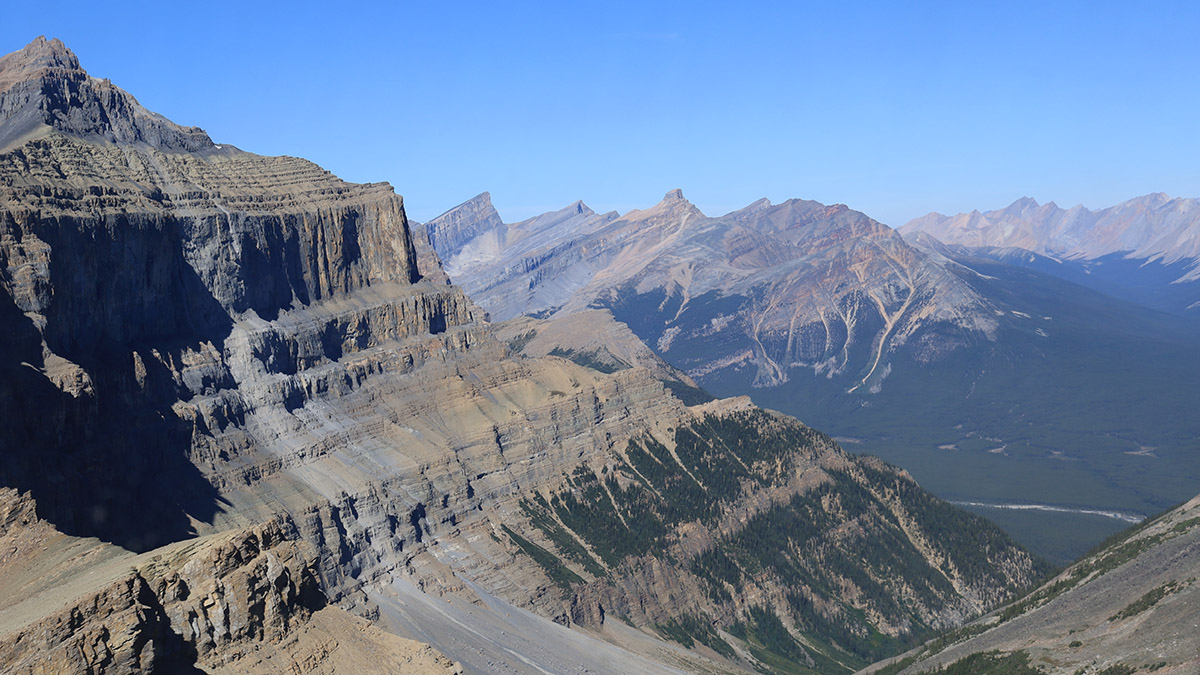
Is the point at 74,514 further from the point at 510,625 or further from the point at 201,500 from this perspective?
the point at 510,625

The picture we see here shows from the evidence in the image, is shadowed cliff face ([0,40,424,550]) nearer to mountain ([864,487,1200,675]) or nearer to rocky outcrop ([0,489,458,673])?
rocky outcrop ([0,489,458,673])

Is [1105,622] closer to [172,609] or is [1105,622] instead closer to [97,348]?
[172,609]

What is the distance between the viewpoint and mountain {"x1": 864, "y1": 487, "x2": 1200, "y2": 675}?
130875mm

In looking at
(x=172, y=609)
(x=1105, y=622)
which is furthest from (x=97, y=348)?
(x=1105, y=622)

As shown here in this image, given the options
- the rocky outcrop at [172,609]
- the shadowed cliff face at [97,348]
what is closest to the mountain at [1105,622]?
the rocky outcrop at [172,609]

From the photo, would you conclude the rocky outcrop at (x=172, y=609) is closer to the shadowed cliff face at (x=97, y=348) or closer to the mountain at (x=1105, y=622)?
the shadowed cliff face at (x=97, y=348)

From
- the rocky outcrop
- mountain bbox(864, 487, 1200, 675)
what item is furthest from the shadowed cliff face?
mountain bbox(864, 487, 1200, 675)

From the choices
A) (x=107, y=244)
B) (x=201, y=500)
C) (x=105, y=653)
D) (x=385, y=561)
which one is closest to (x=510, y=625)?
(x=385, y=561)

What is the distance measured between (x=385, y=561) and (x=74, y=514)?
84.6 metres

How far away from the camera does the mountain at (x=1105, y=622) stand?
5153 inches

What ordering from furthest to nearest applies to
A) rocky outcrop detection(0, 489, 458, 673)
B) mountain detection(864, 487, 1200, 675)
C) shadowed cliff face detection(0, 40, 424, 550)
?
mountain detection(864, 487, 1200, 675) < shadowed cliff face detection(0, 40, 424, 550) < rocky outcrop detection(0, 489, 458, 673)

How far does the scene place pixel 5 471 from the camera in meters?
95.1

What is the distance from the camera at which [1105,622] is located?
145875 mm

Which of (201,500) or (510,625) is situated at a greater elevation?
(201,500)
